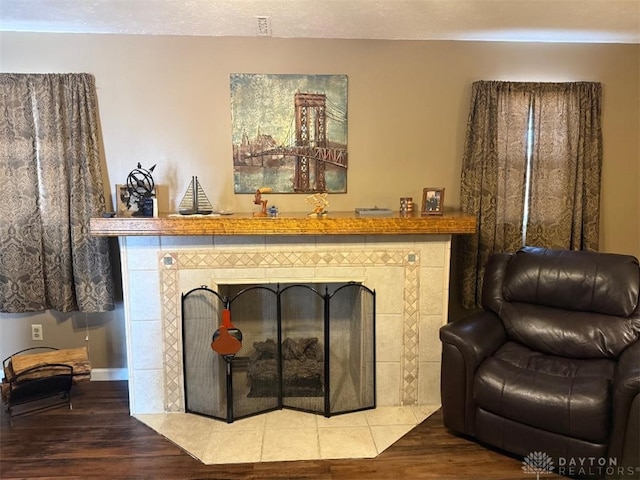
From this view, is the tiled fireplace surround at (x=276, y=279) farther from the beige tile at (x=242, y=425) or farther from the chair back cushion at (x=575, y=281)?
the chair back cushion at (x=575, y=281)

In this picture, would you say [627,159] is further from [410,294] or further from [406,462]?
[406,462]

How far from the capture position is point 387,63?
3.07 m

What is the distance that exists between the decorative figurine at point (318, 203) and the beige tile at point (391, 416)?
1.29m

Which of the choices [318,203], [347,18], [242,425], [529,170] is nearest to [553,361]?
[529,170]

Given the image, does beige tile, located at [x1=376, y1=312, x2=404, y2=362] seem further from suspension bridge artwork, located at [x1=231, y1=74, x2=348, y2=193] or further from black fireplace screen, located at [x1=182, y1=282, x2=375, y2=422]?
suspension bridge artwork, located at [x1=231, y1=74, x2=348, y2=193]

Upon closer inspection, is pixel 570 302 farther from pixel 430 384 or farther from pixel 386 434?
pixel 386 434

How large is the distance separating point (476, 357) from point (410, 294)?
0.59 metres

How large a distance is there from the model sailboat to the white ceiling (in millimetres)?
989

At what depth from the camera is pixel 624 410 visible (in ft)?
6.59

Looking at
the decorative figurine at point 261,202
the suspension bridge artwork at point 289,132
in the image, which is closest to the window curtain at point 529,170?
the suspension bridge artwork at point 289,132

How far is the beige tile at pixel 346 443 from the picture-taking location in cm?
240

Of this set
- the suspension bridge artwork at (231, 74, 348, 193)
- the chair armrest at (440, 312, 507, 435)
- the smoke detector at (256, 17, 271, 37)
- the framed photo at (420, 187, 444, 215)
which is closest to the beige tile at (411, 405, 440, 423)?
the chair armrest at (440, 312, 507, 435)

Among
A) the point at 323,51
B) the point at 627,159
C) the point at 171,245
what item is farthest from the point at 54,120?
the point at 627,159

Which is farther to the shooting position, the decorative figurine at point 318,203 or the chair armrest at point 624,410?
the decorative figurine at point 318,203
